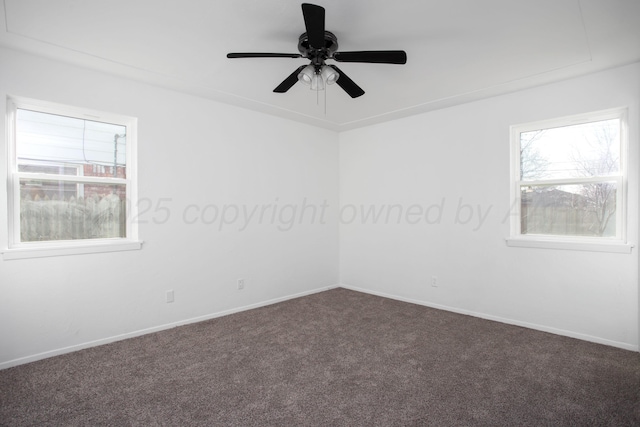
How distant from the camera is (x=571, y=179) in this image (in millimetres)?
3285

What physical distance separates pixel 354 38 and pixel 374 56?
1.18ft

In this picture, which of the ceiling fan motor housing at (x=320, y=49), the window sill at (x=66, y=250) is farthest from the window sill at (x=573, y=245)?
the window sill at (x=66, y=250)

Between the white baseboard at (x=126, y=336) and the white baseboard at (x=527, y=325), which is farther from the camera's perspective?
the white baseboard at (x=527, y=325)

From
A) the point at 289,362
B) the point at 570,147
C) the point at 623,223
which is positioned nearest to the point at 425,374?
the point at 289,362

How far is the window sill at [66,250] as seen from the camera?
2.64m

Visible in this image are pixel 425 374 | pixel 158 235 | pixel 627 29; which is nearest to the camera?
pixel 627 29

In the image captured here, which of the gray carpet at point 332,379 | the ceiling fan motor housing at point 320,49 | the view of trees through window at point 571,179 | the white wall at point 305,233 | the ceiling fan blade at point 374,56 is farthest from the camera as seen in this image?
the view of trees through window at point 571,179

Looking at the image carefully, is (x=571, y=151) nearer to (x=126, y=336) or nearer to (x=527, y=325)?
(x=527, y=325)

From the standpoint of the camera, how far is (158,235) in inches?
134

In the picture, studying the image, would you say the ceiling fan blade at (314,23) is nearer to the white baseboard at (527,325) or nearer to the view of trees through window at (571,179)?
the view of trees through window at (571,179)

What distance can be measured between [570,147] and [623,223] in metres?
0.86

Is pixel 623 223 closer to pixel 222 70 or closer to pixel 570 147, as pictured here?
pixel 570 147

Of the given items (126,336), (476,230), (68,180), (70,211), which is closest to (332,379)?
(126,336)

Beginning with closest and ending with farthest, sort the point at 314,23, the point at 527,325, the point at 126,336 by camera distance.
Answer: the point at 314,23 → the point at 126,336 → the point at 527,325
